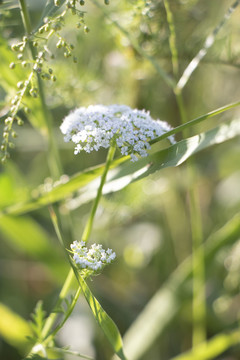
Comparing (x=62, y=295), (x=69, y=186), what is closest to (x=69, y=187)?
(x=69, y=186)

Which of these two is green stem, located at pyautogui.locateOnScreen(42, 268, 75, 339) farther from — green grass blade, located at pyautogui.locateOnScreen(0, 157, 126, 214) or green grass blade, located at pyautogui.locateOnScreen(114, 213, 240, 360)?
green grass blade, located at pyautogui.locateOnScreen(114, 213, 240, 360)

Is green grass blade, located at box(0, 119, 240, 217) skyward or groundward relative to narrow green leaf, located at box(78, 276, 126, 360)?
skyward

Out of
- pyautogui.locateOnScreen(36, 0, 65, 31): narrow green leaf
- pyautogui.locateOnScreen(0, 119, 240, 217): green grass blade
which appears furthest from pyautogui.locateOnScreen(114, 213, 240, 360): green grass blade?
pyautogui.locateOnScreen(36, 0, 65, 31): narrow green leaf

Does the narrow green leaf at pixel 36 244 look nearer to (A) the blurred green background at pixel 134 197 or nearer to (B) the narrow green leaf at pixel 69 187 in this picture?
(A) the blurred green background at pixel 134 197

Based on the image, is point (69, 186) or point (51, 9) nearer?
point (51, 9)

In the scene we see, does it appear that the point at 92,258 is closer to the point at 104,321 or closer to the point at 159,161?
the point at 104,321

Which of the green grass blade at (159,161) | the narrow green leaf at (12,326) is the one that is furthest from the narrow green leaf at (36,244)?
the green grass blade at (159,161)
